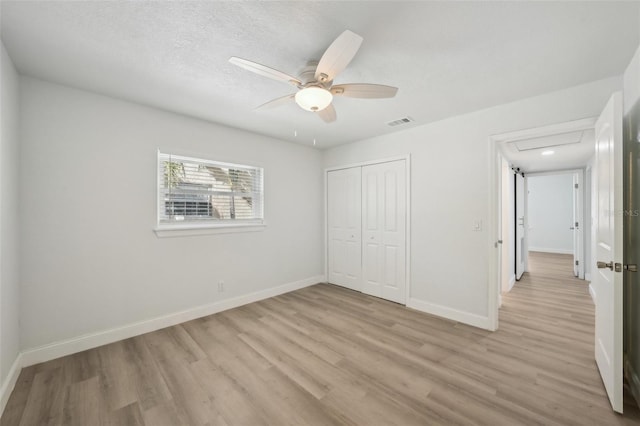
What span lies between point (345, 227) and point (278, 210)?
1.22 m

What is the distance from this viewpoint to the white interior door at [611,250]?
1.62 meters

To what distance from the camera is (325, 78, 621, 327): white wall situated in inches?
103

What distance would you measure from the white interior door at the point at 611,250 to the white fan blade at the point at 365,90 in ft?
4.80

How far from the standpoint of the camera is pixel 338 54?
4.93 ft

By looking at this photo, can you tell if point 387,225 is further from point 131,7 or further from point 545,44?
point 131,7

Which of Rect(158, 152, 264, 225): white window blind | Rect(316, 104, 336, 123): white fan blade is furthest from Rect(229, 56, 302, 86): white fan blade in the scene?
Rect(158, 152, 264, 225): white window blind

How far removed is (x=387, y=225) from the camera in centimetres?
381

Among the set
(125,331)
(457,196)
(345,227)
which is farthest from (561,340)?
(125,331)

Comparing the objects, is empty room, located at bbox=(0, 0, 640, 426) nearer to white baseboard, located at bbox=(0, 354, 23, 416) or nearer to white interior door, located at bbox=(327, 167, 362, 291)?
white baseboard, located at bbox=(0, 354, 23, 416)

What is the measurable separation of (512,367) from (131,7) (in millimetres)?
3752

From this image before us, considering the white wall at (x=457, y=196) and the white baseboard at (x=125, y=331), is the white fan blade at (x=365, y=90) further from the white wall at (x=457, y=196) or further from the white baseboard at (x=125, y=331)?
the white baseboard at (x=125, y=331)

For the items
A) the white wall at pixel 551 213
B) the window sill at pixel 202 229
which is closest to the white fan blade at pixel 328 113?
the window sill at pixel 202 229

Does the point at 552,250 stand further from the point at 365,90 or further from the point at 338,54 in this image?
the point at 338,54

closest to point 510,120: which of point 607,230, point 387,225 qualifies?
point 607,230
